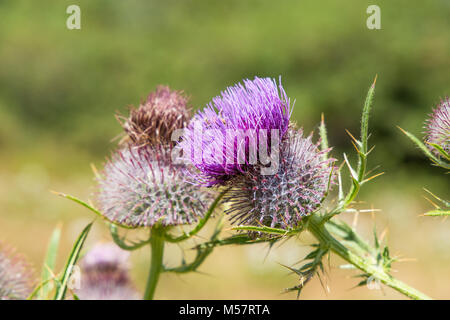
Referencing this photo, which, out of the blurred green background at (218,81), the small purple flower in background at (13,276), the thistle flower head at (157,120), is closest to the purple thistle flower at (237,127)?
the thistle flower head at (157,120)

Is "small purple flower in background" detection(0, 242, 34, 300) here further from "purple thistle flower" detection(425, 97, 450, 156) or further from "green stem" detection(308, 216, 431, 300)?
"purple thistle flower" detection(425, 97, 450, 156)

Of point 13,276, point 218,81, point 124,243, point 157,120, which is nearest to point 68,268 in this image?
point 124,243

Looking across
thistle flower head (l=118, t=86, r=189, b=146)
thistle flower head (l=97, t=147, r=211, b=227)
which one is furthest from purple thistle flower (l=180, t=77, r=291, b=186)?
thistle flower head (l=118, t=86, r=189, b=146)

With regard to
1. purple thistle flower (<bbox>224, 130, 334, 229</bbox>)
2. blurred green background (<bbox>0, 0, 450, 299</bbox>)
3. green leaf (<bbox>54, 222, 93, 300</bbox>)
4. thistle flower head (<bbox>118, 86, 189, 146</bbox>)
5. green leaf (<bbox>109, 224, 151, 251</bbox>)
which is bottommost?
green leaf (<bbox>54, 222, 93, 300</bbox>)

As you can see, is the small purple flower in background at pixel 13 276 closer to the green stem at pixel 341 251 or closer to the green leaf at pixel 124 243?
the green leaf at pixel 124 243

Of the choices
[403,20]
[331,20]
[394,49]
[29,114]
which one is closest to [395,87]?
[394,49]

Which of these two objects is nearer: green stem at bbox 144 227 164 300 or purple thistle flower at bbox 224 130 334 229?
purple thistle flower at bbox 224 130 334 229

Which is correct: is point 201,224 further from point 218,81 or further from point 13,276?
point 218,81
